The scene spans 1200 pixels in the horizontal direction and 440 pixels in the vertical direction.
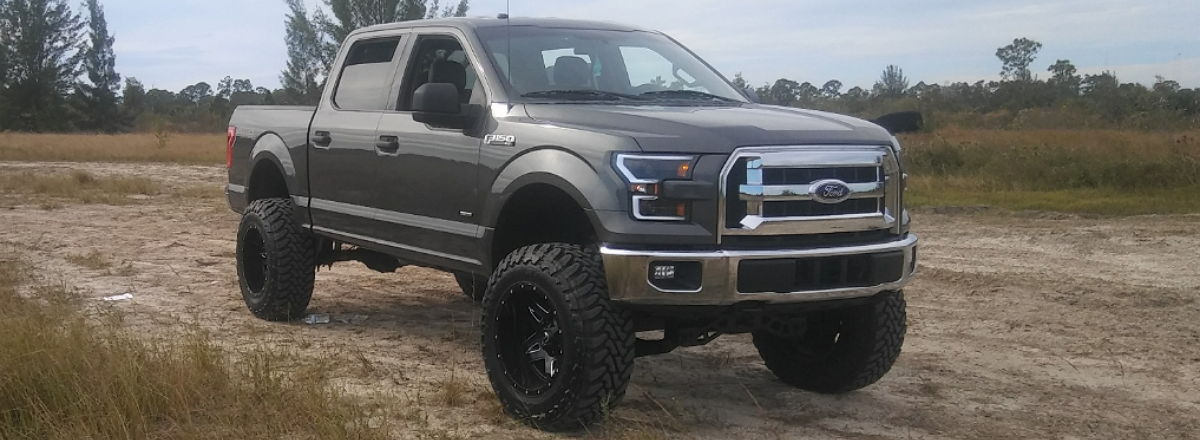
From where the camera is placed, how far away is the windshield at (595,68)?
628cm

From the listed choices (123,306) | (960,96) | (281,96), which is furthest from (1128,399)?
(960,96)

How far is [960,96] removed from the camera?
4888 cm

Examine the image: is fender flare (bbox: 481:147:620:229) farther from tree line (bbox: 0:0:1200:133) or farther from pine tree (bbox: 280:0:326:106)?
pine tree (bbox: 280:0:326:106)

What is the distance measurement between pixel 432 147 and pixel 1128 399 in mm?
Result: 3700

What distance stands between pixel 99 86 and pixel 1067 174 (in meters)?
57.0

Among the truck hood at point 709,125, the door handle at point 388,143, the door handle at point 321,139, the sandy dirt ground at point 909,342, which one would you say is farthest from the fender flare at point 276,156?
the truck hood at point 709,125

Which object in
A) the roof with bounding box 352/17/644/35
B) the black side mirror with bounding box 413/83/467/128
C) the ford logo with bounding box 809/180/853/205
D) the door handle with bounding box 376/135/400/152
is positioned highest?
the roof with bounding box 352/17/644/35

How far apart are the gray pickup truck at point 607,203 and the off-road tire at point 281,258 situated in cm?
57

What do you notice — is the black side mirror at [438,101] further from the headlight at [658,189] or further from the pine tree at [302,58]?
the pine tree at [302,58]

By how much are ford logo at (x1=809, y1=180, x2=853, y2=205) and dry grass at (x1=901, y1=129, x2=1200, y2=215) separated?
11.6 m

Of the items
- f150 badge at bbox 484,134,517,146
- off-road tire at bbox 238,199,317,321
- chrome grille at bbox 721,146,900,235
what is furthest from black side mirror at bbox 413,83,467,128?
off-road tire at bbox 238,199,317,321

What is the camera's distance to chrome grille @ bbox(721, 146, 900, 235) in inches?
200

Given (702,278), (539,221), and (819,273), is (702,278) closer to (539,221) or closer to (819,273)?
(819,273)

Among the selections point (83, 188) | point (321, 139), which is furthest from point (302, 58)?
point (321, 139)
